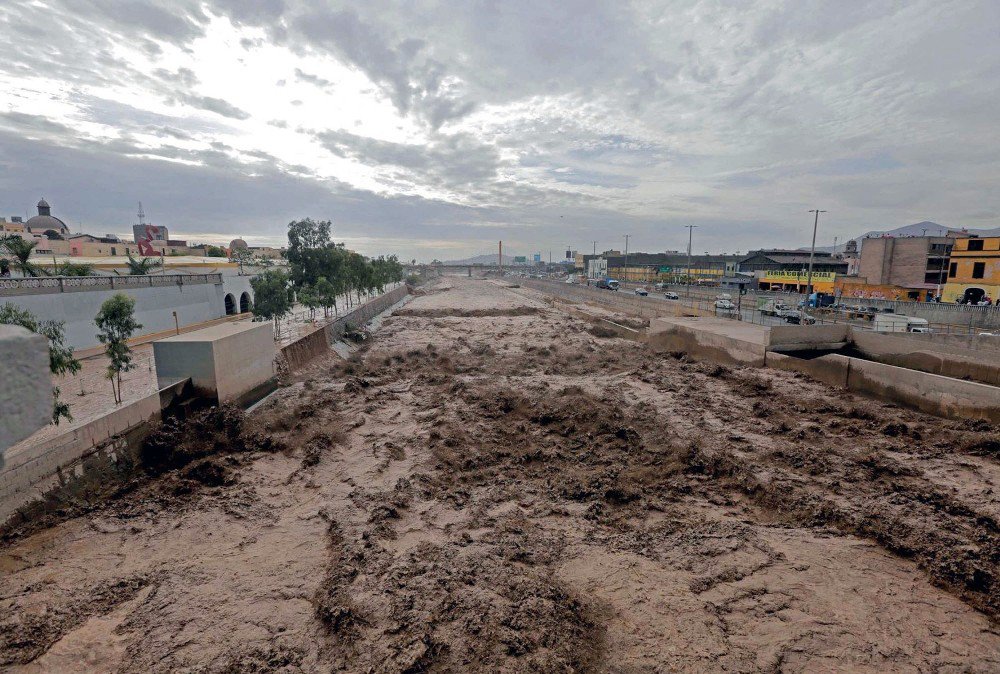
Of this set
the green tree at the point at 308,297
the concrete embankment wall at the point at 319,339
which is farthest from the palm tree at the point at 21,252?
the concrete embankment wall at the point at 319,339

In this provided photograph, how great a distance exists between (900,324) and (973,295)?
21.0 metres

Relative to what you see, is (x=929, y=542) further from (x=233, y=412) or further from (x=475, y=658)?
(x=233, y=412)

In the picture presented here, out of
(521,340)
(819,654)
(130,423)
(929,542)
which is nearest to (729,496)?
(929,542)

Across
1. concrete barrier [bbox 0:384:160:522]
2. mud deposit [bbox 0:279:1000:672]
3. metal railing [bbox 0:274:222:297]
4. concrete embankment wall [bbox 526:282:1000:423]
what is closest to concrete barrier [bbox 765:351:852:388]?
concrete embankment wall [bbox 526:282:1000:423]

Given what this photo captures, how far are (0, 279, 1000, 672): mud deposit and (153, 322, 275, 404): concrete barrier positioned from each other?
5.43 ft

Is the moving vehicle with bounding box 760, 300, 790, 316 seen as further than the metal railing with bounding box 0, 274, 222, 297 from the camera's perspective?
Yes

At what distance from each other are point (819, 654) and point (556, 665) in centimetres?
415

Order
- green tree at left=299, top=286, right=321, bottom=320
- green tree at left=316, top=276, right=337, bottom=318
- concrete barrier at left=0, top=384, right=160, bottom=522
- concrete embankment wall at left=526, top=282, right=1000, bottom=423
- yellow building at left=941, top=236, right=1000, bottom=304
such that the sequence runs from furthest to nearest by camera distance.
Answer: yellow building at left=941, top=236, right=1000, bottom=304 < green tree at left=316, top=276, right=337, bottom=318 < green tree at left=299, top=286, right=321, bottom=320 < concrete embankment wall at left=526, top=282, right=1000, bottom=423 < concrete barrier at left=0, top=384, right=160, bottom=522

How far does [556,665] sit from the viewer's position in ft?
23.2

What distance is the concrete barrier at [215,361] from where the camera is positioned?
16.7 metres

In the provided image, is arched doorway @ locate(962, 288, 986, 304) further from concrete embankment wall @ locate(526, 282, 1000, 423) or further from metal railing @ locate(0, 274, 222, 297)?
metal railing @ locate(0, 274, 222, 297)

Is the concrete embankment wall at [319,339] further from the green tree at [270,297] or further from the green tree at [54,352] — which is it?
the green tree at [54,352]

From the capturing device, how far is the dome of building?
3278 inches

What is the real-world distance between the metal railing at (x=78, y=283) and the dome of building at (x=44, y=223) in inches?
3013
